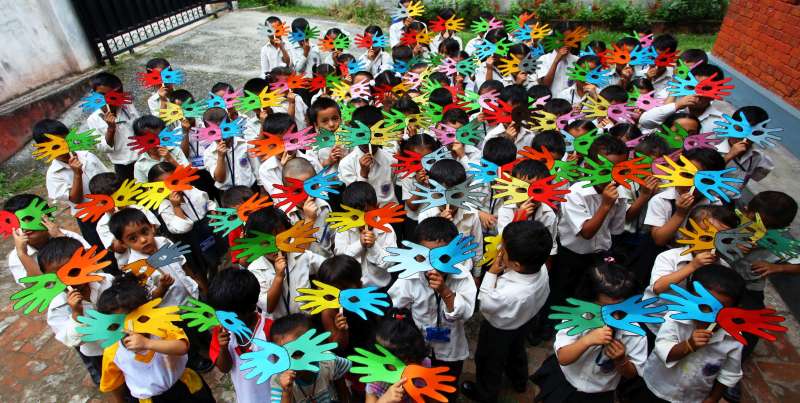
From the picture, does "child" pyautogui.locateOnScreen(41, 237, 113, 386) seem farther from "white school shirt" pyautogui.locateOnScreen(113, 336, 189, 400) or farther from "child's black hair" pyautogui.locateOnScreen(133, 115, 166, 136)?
"child's black hair" pyautogui.locateOnScreen(133, 115, 166, 136)

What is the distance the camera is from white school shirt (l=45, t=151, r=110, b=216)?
3.56m

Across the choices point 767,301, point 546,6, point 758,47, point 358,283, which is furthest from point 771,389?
point 546,6

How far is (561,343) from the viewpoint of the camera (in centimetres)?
211

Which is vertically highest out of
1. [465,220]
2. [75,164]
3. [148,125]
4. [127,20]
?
[127,20]

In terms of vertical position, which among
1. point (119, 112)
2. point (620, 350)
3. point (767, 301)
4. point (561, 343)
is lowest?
point (767, 301)

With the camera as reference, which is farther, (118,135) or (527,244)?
(118,135)

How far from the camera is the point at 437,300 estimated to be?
7.75ft

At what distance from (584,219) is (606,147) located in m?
0.60

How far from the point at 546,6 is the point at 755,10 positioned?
575 centimetres

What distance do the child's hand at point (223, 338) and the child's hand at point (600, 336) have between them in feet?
5.29

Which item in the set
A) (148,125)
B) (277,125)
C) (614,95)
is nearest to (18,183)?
(148,125)

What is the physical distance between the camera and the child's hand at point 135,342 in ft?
6.36

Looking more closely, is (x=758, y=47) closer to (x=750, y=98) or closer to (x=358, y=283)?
(x=750, y=98)

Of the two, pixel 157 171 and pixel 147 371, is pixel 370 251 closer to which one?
pixel 147 371
